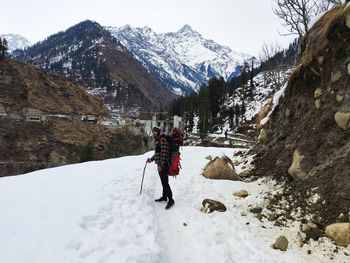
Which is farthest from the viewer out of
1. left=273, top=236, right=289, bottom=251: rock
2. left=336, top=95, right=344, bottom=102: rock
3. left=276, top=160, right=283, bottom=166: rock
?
left=276, top=160, right=283, bottom=166: rock

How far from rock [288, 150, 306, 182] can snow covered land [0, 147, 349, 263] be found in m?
0.91

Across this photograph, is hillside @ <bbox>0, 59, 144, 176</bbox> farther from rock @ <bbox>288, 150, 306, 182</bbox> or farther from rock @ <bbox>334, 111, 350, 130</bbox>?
rock @ <bbox>334, 111, 350, 130</bbox>

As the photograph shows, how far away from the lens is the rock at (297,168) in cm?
982

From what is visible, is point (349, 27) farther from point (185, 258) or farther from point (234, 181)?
point (185, 258)

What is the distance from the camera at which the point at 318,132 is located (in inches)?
396

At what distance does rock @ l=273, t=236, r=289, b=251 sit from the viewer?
23.3 ft

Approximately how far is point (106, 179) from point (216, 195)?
156 inches

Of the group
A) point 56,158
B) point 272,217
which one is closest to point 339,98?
point 272,217

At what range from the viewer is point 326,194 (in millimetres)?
8094

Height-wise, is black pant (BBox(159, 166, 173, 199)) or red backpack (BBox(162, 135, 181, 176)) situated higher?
red backpack (BBox(162, 135, 181, 176))

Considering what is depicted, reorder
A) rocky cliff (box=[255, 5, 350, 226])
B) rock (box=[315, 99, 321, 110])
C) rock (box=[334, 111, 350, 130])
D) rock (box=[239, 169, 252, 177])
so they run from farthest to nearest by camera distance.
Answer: rock (box=[239, 169, 252, 177]) → rock (box=[315, 99, 321, 110]) → rock (box=[334, 111, 350, 130]) → rocky cliff (box=[255, 5, 350, 226])

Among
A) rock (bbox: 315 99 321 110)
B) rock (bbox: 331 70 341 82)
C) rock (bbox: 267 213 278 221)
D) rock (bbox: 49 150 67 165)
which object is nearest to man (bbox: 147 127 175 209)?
rock (bbox: 267 213 278 221)

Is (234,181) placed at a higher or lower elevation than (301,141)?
lower

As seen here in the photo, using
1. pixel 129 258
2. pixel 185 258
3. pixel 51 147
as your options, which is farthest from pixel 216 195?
pixel 51 147
